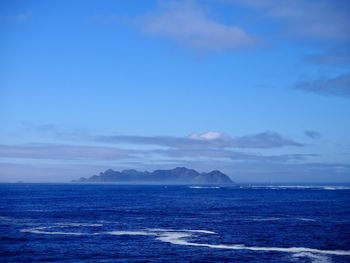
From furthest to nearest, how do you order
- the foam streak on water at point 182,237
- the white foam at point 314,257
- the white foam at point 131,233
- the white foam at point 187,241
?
1. the white foam at point 131,233
2. the foam streak on water at point 182,237
3. the white foam at point 187,241
4. the white foam at point 314,257

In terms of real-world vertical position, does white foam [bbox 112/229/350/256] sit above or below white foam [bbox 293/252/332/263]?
above

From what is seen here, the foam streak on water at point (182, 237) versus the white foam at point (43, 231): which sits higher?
the foam streak on water at point (182, 237)

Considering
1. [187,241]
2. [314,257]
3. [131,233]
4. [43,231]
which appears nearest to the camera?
[314,257]

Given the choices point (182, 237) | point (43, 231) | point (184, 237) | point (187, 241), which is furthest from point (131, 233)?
point (43, 231)

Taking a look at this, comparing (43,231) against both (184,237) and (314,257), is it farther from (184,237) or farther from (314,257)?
(314,257)

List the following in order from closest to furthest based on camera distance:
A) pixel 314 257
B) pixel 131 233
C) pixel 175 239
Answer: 1. pixel 314 257
2. pixel 175 239
3. pixel 131 233

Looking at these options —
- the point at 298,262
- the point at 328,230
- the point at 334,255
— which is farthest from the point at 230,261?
the point at 328,230

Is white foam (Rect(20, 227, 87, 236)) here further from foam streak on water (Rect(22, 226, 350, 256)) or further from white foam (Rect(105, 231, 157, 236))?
white foam (Rect(105, 231, 157, 236))

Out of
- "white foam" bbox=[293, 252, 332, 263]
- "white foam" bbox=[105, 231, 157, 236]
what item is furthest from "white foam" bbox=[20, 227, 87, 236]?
"white foam" bbox=[293, 252, 332, 263]

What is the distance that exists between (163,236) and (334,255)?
2554 cm

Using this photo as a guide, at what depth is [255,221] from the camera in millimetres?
89750

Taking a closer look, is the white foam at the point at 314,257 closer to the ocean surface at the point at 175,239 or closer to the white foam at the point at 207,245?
the ocean surface at the point at 175,239

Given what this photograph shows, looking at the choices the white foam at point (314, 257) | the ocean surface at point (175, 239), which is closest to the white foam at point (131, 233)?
the ocean surface at point (175, 239)

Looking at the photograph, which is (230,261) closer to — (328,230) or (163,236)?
(163,236)
